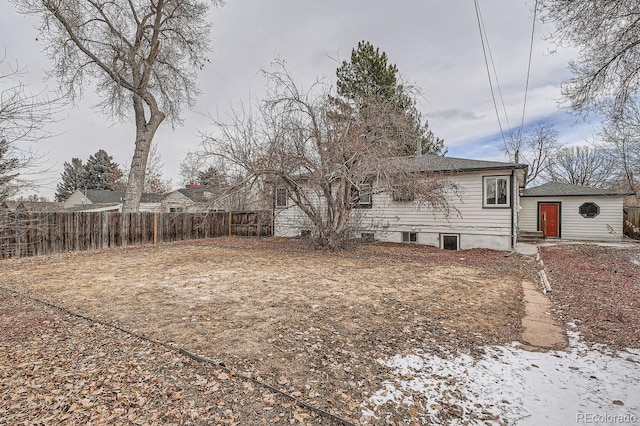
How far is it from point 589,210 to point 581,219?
1.63ft

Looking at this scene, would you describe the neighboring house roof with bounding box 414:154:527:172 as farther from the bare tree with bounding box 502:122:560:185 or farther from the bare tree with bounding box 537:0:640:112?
the bare tree with bounding box 502:122:560:185

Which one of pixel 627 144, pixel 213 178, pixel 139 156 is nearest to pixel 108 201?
pixel 139 156

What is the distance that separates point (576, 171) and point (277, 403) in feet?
108

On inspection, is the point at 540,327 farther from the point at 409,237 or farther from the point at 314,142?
the point at 409,237

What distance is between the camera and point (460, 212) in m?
11.1

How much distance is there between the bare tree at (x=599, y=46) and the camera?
213 inches

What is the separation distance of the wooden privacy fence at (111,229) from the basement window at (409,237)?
599 centimetres

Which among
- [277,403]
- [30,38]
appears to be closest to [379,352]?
[277,403]

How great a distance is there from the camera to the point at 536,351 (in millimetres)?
3105

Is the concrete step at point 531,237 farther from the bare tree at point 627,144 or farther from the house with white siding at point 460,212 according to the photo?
the bare tree at point 627,144

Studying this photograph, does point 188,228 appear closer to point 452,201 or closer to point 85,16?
point 85,16

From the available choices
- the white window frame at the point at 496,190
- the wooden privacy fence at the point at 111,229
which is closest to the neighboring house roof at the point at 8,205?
the wooden privacy fence at the point at 111,229

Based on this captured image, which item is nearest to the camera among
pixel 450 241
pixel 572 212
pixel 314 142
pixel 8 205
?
pixel 8 205

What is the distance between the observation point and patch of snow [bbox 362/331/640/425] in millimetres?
2135
